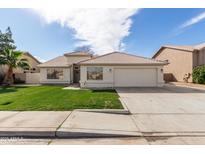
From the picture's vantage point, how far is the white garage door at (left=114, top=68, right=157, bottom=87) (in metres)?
20.3

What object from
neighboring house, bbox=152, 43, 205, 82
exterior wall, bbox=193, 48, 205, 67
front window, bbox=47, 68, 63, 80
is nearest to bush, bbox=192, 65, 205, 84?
neighboring house, bbox=152, 43, 205, 82

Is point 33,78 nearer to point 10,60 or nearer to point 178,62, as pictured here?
point 10,60

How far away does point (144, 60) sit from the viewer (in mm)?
20375

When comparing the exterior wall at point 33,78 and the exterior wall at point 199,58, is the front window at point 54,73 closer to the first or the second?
the exterior wall at point 33,78

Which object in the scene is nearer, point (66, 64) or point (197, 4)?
point (197, 4)

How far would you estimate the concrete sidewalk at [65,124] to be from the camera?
586cm

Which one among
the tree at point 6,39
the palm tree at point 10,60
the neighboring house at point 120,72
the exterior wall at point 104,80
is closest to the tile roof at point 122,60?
the neighboring house at point 120,72

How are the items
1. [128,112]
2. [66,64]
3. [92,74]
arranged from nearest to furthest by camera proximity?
[128,112]
[92,74]
[66,64]

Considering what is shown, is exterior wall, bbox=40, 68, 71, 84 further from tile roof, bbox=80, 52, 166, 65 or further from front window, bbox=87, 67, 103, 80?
tile roof, bbox=80, 52, 166, 65

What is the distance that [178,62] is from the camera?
95.2ft
